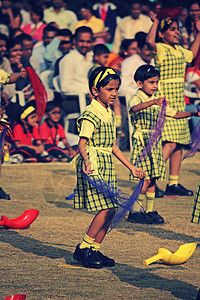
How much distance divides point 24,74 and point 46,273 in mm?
2394

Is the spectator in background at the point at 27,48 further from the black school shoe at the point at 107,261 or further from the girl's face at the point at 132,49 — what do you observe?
the black school shoe at the point at 107,261

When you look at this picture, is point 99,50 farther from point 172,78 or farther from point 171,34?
point 171,34

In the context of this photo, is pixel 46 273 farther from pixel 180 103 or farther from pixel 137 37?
pixel 137 37

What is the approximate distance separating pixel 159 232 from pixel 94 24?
6.97 m

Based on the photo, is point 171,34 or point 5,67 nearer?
point 171,34

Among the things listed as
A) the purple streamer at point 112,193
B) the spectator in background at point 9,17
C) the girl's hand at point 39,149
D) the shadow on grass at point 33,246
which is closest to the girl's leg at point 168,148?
the shadow on grass at point 33,246

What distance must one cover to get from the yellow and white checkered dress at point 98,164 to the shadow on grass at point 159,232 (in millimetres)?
1023

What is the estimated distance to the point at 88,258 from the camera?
4.29m

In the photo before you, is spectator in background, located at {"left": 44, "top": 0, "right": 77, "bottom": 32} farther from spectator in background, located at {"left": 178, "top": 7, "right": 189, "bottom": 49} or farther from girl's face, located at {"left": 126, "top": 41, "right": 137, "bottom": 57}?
spectator in background, located at {"left": 178, "top": 7, "right": 189, "bottom": 49}

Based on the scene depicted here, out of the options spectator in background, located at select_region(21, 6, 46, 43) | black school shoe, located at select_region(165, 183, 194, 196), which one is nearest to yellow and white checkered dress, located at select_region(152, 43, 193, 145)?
black school shoe, located at select_region(165, 183, 194, 196)

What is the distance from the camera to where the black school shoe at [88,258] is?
14.0 feet

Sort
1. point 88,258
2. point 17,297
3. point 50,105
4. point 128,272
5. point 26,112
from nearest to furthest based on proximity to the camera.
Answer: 1. point 17,297
2. point 128,272
3. point 88,258
4. point 26,112
5. point 50,105

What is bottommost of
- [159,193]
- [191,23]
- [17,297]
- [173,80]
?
[159,193]

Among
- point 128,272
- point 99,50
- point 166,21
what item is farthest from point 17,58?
point 128,272
